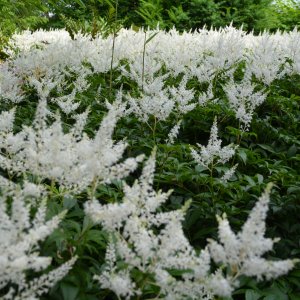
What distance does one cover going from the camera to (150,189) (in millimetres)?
2668

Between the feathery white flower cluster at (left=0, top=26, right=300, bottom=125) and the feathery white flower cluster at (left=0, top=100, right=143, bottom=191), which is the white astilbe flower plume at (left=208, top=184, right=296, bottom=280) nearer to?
the feathery white flower cluster at (left=0, top=100, right=143, bottom=191)

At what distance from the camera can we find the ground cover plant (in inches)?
95.1

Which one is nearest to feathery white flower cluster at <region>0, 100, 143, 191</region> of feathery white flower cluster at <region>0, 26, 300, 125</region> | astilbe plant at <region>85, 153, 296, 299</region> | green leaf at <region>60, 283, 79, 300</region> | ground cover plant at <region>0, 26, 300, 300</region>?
ground cover plant at <region>0, 26, 300, 300</region>

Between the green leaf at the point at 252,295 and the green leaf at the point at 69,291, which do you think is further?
the green leaf at the point at 252,295

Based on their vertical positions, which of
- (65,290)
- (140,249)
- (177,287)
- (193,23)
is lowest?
(193,23)

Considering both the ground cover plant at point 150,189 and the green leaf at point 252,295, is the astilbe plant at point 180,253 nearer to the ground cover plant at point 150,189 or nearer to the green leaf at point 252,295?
the ground cover plant at point 150,189

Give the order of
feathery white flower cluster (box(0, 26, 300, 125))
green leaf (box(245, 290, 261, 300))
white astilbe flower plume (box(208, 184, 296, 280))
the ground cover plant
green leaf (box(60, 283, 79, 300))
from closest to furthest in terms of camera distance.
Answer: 1. white astilbe flower plume (box(208, 184, 296, 280))
2. the ground cover plant
3. green leaf (box(60, 283, 79, 300))
4. green leaf (box(245, 290, 261, 300))
5. feathery white flower cluster (box(0, 26, 300, 125))

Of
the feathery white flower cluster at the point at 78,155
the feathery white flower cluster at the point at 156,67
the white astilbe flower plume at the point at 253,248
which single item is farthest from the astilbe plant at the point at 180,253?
the feathery white flower cluster at the point at 156,67

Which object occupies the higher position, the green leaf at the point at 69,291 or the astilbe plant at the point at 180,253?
the astilbe plant at the point at 180,253

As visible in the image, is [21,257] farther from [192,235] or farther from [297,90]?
[297,90]

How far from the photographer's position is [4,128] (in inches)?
151

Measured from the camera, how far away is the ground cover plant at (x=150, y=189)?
7.93ft

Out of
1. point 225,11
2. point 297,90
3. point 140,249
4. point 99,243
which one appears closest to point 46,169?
point 99,243

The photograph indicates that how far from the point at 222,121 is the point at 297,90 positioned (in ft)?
7.43
